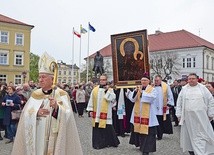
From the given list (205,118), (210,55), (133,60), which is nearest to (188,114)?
(205,118)

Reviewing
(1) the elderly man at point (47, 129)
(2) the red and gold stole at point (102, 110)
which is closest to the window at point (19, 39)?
(2) the red and gold stole at point (102, 110)

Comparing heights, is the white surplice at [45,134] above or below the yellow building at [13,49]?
below

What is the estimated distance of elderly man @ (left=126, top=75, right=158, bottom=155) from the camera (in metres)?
7.22

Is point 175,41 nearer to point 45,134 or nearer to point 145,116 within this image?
point 145,116

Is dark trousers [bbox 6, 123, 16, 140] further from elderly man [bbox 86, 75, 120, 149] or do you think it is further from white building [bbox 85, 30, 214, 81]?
white building [bbox 85, 30, 214, 81]

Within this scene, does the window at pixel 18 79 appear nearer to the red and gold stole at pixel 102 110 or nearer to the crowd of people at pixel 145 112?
the crowd of people at pixel 145 112

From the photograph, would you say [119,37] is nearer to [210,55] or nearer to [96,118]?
[96,118]

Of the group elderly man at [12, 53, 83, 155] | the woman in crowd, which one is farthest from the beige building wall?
elderly man at [12, 53, 83, 155]

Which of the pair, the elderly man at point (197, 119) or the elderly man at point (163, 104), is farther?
the elderly man at point (163, 104)

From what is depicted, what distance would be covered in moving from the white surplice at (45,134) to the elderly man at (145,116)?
3443 mm

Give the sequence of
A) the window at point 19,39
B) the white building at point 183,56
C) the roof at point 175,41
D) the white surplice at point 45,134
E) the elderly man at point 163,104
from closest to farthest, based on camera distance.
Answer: the white surplice at point 45,134, the elderly man at point 163,104, the window at point 19,39, the white building at point 183,56, the roof at point 175,41

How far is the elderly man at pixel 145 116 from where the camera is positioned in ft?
23.7

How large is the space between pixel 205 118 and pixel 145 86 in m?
1.55

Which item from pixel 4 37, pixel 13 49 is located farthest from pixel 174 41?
pixel 4 37
